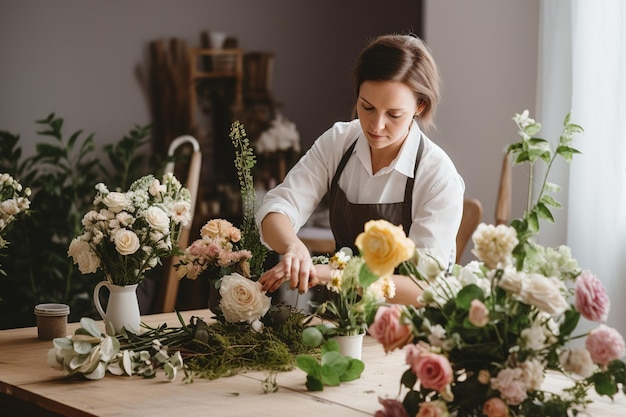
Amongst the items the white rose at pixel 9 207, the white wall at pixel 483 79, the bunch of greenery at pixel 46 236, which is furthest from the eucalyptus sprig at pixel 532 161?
the bunch of greenery at pixel 46 236

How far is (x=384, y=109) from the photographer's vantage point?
2.38 metres

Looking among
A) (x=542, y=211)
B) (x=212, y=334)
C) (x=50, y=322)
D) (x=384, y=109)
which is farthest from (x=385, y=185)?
(x=542, y=211)

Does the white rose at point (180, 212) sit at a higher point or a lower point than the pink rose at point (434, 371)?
higher

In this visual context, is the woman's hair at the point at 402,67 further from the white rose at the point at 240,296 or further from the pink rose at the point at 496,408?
the pink rose at the point at 496,408

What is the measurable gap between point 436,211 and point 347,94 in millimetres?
3334

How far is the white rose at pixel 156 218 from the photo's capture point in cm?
221

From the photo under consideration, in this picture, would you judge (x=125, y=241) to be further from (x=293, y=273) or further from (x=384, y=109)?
(x=384, y=109)

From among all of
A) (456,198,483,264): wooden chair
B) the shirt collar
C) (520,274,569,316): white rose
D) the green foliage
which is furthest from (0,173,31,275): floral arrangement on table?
(456,198,483,264): wooden chair

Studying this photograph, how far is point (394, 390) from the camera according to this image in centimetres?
194

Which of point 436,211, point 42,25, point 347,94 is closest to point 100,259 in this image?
point 436,211

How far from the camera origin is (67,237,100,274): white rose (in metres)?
2.23

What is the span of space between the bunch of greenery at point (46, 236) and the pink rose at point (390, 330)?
2987mm

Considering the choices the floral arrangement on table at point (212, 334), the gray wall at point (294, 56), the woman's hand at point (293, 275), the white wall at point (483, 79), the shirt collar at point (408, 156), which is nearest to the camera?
the floral arrangement on table at point (212, 334)

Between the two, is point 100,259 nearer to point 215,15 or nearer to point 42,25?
point 42,25
